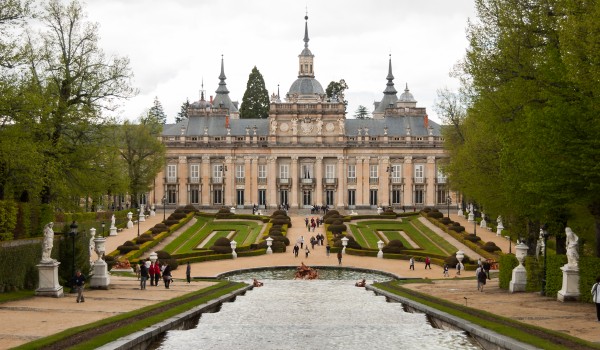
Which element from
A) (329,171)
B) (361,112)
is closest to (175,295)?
(329,171)

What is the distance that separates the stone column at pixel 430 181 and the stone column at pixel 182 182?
32.4 metres

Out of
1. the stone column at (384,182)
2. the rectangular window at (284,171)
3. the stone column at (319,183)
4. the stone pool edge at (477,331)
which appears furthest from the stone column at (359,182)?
the stone pool edge at (477,331)

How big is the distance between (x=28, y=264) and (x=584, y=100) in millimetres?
22574

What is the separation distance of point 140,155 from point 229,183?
Answer: 20669 mm

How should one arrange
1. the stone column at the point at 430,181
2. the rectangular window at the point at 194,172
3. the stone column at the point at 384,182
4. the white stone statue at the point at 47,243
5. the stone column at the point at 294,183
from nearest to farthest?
the white stone statue at the point at 47,243 → the stone column at the point at 294,183 → the stone column at the point at 384,182 → the stone column at the point at 430,181 → the rectangular window at the point at 194,172

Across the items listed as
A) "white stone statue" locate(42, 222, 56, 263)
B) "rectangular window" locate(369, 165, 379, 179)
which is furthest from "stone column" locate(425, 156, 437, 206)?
"white stone statue" locate(42, 222, 56, 263)

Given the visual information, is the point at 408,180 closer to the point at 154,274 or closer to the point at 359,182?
the point at 359,182

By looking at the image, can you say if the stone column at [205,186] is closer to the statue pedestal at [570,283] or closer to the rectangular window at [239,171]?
the rectangular window at [239,171]

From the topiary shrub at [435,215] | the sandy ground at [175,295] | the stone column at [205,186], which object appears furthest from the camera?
the stone column at [205,186]

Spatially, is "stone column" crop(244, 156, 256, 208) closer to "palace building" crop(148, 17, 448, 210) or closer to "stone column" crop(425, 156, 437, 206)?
"palace building" crop(148, 17, 448, 210)

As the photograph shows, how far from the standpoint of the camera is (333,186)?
101125 mm

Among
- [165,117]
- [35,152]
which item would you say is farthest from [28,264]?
[165,117]

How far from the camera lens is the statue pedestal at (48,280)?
97.5ft

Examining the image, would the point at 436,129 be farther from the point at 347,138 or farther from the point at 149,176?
the point at 149,176
